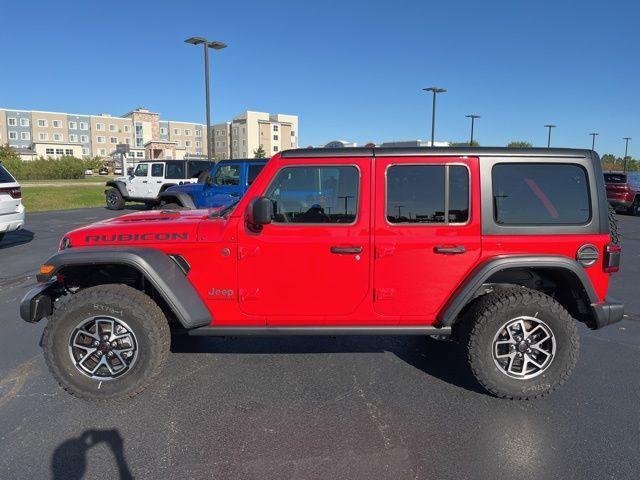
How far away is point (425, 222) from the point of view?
10.8 ft

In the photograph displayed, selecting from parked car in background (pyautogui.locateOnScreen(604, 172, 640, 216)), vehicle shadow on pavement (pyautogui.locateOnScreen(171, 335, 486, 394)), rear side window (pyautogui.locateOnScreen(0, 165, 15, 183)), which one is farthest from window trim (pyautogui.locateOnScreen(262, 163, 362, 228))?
parked car in background (pyautogui.locateOnScreen(604, 172, 640, 216))

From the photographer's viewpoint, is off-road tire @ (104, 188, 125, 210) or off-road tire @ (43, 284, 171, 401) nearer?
off-road tire @ (43, 284, 171, 401)

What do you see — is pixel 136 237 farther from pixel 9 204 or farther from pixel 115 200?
pixel 115 200

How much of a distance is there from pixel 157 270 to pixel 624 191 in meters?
18.5

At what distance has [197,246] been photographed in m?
3.32

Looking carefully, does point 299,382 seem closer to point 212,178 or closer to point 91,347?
point 91,347

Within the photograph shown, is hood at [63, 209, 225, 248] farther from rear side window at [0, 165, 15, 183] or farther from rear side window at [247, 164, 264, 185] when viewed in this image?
rear side window at [247, 164, 264, 185]

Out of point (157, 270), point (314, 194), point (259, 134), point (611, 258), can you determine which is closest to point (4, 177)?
point (157, 270)

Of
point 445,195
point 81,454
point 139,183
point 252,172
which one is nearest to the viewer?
point 81,454

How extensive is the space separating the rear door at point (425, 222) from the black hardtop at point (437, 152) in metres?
0.05

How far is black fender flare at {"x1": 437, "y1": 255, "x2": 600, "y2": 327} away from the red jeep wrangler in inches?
0.4

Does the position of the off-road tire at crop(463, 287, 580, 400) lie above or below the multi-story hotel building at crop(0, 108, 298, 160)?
below

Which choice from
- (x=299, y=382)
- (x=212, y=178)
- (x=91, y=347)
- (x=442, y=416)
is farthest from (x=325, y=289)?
(x=212, y=178)

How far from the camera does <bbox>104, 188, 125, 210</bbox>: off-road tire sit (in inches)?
699
